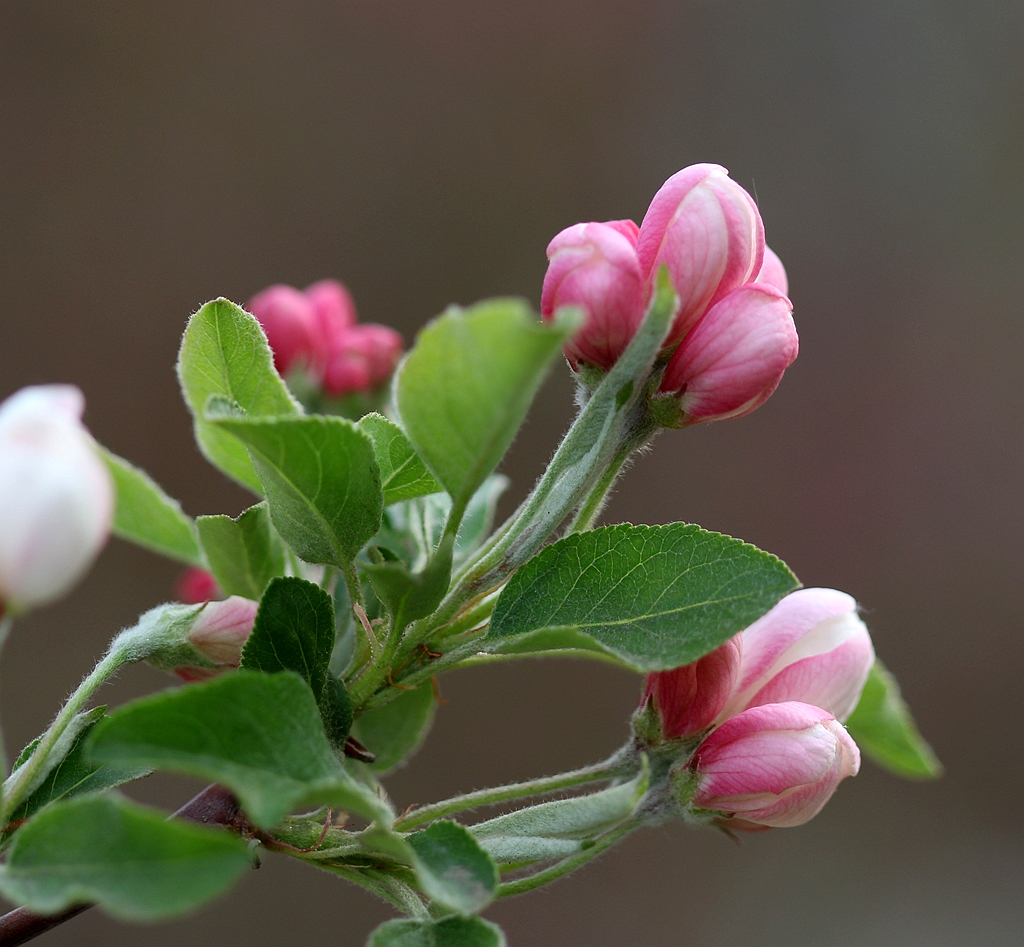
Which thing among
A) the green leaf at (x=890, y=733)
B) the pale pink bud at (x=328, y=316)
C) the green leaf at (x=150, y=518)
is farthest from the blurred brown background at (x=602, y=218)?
the green leaf at (x=890, y=733)

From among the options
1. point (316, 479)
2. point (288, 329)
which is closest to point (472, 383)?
point (316, 479)

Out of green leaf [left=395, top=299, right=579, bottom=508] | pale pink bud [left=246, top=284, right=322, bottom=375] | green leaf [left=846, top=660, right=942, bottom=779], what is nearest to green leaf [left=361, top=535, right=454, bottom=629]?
green leaf [left=395, top=299, right=579, bottom=508]

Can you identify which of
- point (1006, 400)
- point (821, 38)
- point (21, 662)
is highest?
point (821, 38)

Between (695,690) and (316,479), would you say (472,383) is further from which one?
(695,690)

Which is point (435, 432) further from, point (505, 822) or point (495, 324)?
point (505, 822)

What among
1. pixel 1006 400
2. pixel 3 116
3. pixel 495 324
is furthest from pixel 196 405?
pixel 1006 400

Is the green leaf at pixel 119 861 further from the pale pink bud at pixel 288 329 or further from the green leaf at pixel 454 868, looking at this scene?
the pale pink bud at pixel 288 329

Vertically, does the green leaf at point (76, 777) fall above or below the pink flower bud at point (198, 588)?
above
